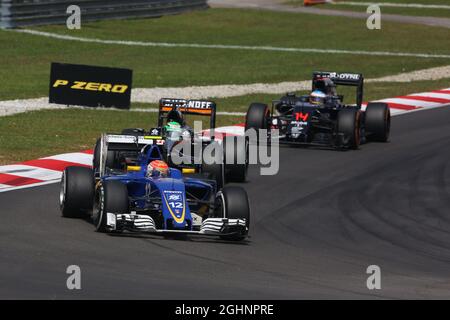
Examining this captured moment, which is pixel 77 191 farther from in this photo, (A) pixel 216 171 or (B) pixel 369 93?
(B) pixel 369 93

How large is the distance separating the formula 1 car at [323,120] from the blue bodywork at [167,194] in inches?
278

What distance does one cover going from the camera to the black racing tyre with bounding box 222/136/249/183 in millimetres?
18406

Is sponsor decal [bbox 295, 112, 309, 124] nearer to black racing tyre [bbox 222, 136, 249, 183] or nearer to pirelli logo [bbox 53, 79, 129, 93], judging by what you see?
black racing tyre [bbox 222, 136, 249, 183]

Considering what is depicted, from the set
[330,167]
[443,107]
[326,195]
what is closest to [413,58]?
[443,107]

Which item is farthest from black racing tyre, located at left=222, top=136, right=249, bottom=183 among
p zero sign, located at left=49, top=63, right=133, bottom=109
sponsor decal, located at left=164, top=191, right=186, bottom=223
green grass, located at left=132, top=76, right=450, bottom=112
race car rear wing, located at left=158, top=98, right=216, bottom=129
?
p zero sign, located at left=49, top=63, right=133, bottom=109

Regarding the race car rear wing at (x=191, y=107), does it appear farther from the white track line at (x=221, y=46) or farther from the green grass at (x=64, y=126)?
the white track line at (x=221, y=46)

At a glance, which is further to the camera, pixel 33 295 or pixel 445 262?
pixel 445 262

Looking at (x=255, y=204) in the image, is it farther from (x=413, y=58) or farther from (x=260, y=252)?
(x=413, y=58)

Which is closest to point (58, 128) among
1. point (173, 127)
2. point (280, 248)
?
point (173, 127)

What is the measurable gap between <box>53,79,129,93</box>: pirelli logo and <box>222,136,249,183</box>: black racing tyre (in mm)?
8517

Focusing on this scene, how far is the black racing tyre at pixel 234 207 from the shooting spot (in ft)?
47.1

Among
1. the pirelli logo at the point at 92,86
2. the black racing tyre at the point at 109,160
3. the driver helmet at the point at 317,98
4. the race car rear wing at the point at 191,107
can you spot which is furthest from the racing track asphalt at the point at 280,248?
the pirelli logo at the point at 92,86

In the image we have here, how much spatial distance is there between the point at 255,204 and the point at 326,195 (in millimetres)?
1382

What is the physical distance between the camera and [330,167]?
20.5 meters
